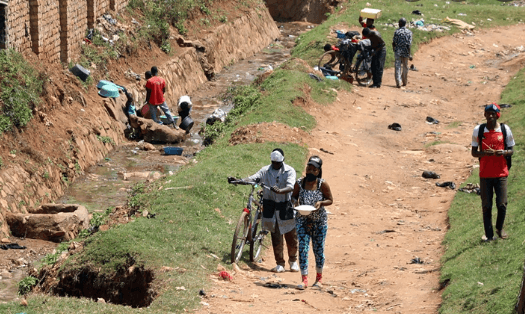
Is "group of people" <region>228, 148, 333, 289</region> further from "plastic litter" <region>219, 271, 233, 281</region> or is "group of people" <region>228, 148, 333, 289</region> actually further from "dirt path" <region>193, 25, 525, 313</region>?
"plastic litter" <region>219, 271, 233, 281</region>

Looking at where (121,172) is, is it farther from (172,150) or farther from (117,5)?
(117,5)

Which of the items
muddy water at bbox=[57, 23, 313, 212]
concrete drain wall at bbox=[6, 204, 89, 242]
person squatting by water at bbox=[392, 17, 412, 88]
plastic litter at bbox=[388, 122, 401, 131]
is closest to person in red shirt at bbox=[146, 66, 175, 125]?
muddy water at bbox=[57, 23, 313, 212]

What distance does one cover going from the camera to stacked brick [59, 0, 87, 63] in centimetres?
2105

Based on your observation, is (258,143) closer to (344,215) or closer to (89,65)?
(344,215)

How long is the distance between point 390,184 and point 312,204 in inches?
270

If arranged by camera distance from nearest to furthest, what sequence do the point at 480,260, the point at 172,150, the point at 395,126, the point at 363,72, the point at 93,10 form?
1. the point at 480,260
2. the point at 172,150
3. the point at 395,126
4. the point at 93,10
5. the point at 363,72

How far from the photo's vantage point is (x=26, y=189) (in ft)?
50.0

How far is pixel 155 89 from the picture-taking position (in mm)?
20984

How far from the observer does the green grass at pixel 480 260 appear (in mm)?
8961

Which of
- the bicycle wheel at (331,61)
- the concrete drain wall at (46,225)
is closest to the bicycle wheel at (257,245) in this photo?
the concrete drain wall at (46,225)

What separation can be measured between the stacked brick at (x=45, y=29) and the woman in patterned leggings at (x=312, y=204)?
11.7m

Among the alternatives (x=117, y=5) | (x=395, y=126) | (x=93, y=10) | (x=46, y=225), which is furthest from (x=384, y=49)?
(x=46, y=225)

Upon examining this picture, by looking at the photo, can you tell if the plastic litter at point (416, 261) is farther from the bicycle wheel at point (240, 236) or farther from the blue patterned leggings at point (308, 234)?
the bicycle wheel at point (240, 236)

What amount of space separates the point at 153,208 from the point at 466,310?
18.7ft
